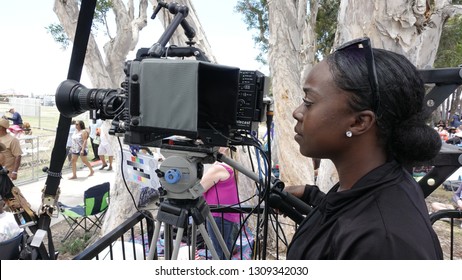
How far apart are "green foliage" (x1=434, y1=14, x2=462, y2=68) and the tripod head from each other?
14.9 meters

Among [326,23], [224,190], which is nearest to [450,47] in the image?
[326,23]

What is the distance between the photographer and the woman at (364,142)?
76 centimetres

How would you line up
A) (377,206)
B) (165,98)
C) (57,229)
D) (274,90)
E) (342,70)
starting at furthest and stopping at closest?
(57,229), (274,90), (165,98), (342,70), (377,206)

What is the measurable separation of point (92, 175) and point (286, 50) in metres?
6.86

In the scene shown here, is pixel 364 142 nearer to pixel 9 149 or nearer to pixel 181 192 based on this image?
pixel 181 192

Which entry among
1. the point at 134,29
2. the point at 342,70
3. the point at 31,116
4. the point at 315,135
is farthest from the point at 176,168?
the point at 31,116

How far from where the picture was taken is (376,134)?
872mm

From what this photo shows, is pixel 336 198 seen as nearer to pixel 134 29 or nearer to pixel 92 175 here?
pixel 134 29

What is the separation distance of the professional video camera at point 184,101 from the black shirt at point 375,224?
1.64 ft

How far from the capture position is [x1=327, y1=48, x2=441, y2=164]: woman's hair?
2.73ft

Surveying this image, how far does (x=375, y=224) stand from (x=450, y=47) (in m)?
16.6

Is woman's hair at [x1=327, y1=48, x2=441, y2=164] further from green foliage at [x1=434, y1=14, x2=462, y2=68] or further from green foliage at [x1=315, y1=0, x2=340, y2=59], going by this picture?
green foliage at [x1=434, y1=14, x2=462, y2=68]

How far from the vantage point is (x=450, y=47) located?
14.0 metres

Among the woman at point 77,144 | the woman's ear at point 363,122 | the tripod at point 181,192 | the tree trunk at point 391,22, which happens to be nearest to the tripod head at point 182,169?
the tripod at point 181,192
